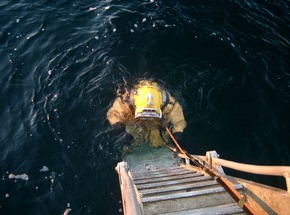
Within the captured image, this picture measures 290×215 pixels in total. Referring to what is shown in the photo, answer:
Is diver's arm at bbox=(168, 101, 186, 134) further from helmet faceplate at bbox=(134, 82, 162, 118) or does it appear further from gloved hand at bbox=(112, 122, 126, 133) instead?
gloved hand at bbox=(112, 122, 126, 133)

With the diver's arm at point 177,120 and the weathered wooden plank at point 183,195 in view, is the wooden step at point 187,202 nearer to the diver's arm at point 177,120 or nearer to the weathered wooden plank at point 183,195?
the weathered wooden plank at point 183,195

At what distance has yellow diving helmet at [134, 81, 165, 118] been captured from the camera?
25.3 feet

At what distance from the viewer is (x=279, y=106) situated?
9930 millimetres

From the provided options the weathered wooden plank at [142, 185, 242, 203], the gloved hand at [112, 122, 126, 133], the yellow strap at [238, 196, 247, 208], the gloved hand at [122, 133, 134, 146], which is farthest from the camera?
the gloved hand at [112, 122, 126, 133]

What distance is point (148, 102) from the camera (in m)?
7.88

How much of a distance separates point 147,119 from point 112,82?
3.13 m

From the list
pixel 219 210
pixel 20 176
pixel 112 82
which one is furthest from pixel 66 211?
pixel 112 82

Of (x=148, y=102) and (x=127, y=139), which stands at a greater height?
(x=148, y=102)

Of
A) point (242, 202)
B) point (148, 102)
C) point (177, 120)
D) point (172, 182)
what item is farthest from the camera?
point (177, 120)

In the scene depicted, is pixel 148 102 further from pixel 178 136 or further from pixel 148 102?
pixel 178 136

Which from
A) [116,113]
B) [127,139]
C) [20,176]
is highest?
[116,113]

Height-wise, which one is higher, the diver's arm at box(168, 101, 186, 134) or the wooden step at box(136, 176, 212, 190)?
the wooden step at box(136, 176, 212, 190)

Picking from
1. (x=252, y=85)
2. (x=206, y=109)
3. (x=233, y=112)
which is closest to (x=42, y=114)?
(x=206, y=109)

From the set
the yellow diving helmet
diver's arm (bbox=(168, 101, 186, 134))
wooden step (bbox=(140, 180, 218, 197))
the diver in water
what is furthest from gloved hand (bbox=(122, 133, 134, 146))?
wooden step (bbox=(140, 180, 218, 197))
